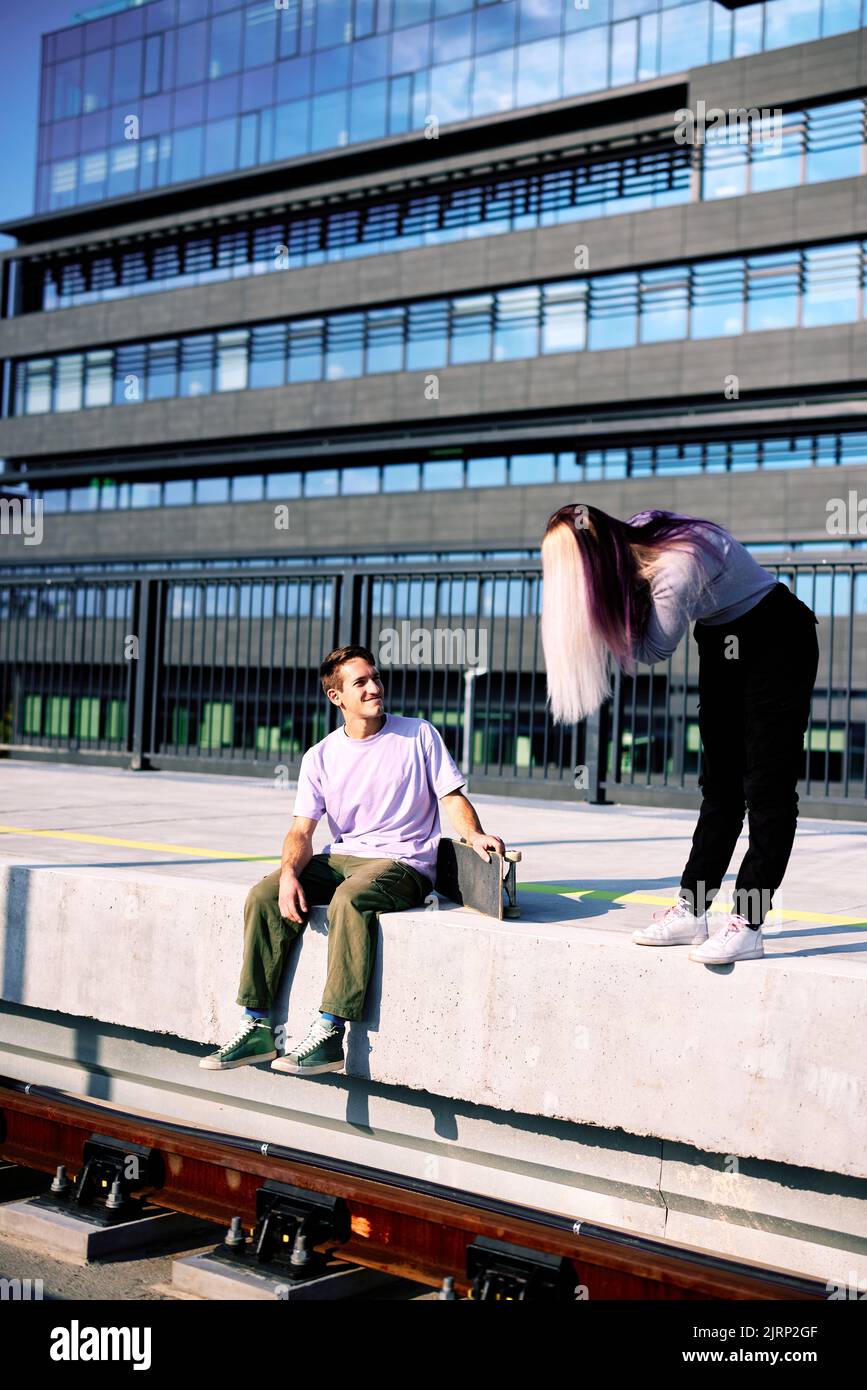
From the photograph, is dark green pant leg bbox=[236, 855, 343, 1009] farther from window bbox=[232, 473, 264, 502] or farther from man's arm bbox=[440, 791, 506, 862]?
window bbox=[232, 473, 264, 502]

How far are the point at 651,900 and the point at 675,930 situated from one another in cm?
104

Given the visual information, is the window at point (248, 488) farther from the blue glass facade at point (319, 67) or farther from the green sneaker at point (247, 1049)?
the green sneaker at point (247, 1049)

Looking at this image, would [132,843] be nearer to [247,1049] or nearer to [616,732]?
[247,1049]

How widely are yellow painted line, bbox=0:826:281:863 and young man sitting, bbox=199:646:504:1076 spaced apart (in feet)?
3.40

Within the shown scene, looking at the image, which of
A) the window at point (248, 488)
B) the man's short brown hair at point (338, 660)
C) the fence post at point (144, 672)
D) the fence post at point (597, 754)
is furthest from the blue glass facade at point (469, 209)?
the man's short brown hair at point (338, 660)

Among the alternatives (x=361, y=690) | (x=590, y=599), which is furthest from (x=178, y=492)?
(x=590, y=599)

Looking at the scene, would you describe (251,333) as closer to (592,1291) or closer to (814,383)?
(814,383)

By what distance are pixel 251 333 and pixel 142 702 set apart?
1691 inches

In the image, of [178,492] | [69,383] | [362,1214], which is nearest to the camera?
[362,1214]

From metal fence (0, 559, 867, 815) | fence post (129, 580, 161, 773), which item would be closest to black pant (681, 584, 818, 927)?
metal fence (0, 559, 867, 815)

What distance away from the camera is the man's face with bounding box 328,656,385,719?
483 centimetres

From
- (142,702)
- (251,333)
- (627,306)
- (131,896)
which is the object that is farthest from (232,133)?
(131,896)

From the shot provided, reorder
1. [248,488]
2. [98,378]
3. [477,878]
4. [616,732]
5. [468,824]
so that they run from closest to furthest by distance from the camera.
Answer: [477,878] → [468,824] → [616,732] → [248,488] → [98,378]

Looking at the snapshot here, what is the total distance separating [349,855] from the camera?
15.7ft
